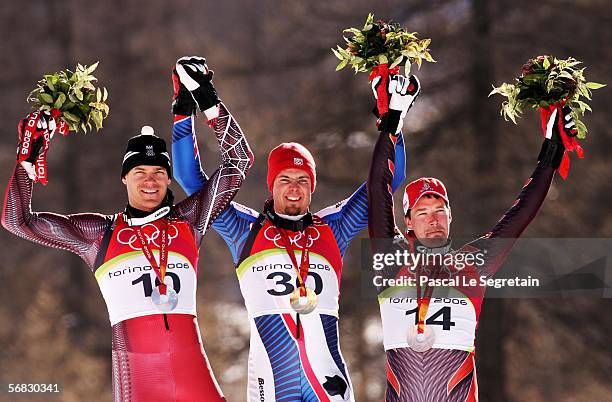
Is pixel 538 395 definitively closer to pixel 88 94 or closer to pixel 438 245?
pixel 438 245

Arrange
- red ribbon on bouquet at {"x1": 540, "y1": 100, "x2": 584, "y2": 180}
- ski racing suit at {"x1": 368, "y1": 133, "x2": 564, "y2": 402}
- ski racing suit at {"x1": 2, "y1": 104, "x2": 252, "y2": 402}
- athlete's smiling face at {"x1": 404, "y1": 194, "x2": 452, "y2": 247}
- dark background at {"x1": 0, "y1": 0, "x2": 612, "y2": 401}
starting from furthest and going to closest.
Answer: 1. dark background at {"x1": 0, "y1": 0, "x2": 612, "y2": 401}
2. red ribbon on bouquet at {"x1": 540, "y1": 100, "x2": 584, "y2": 180}
3. athlete's smiling face at {"x1": 404, "y1": 194, "x2": 452, "y2": 247}
4. ski racing suit at {"x1": 368, "y1": 133, "x2": 564, "y2": 402}
5. ski racing suit at {"x1": 2, "y1": 104, "x2": 252, "y2": 402}

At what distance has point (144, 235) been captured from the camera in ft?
15.3

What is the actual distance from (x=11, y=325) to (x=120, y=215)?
257 centimetres

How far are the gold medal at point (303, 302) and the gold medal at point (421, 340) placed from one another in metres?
0.42

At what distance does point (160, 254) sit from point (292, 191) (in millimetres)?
631

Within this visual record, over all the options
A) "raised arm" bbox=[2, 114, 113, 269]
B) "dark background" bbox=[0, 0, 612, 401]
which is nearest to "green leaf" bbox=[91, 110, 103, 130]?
"raised arm" bbox=[2, 114, 113, 269]

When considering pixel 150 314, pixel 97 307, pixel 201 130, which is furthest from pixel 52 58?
pixel 150 314

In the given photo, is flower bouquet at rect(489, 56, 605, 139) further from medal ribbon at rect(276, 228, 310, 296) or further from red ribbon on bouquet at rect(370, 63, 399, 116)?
medal ribbon at rect(276, 228, 310, 296)

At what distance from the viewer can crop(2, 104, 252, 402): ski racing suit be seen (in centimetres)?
450

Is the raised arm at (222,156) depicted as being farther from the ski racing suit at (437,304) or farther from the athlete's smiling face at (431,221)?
the athlete's smiling face at (431,221)

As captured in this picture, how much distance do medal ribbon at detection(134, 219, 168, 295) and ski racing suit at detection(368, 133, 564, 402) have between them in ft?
2.92

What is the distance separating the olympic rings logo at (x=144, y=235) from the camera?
4641 millimetres

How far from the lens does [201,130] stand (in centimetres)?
704

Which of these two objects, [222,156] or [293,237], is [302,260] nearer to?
[293,237]
